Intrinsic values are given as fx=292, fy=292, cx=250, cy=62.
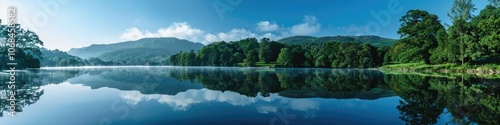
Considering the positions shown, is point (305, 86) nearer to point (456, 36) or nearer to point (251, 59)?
point (456, 36)

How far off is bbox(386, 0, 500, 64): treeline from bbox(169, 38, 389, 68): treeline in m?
25.0

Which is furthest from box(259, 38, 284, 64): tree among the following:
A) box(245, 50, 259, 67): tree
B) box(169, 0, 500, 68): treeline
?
box(169, 0, 500, 68): treeline

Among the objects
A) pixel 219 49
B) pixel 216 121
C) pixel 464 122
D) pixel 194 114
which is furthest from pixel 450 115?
pixel 219 49

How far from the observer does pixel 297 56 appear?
106m

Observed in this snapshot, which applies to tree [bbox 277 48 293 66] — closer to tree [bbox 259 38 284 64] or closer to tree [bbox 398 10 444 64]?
tree [bbox 259 38 284 64]

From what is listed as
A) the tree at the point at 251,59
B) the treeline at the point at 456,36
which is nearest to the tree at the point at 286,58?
the tree at the point at 251,59

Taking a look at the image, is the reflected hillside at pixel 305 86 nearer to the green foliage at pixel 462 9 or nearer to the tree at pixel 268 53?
the green foliage at pixel 462 9

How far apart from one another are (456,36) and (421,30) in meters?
10.1

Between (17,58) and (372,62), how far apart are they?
9113cm

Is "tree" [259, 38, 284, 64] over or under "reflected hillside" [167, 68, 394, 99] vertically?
over

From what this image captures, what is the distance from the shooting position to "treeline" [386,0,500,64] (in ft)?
150

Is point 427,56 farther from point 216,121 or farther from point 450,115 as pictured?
point 216,121

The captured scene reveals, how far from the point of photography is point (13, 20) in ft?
69.7

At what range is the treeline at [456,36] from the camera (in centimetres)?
4559
